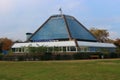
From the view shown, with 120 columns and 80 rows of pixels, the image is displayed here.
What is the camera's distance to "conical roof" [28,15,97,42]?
78.2 m

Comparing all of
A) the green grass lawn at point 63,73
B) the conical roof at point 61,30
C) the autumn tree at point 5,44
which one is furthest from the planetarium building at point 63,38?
the green grass lawn at point 63,73

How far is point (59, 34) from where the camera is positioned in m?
78.7

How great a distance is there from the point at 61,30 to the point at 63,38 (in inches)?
88.4

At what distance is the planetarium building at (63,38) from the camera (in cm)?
7138

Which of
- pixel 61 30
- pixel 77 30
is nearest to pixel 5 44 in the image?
pixel 61 30

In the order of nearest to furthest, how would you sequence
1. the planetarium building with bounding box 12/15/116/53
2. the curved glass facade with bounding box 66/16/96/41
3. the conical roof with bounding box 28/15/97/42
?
1. the planetarium building with bounding box 12/15/116/53
2. the conical roof with bounding box 28/15/97/42
3. the curved glass facade with bounding box 66/16/96/41

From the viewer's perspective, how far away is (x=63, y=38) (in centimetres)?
7825

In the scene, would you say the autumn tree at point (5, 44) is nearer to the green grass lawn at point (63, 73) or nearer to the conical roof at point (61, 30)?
the conical roof at point (61, 30)

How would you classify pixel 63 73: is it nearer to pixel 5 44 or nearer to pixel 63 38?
pixel 63 38

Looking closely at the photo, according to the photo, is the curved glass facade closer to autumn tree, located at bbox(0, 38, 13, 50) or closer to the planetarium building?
the planetarium building

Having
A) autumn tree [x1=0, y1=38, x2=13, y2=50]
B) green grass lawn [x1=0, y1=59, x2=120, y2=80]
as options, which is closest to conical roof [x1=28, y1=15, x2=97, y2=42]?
autumn tree [x1=0, y1=38, x2=13, y2=50]

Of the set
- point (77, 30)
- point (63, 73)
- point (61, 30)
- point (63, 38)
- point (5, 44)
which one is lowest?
point (63, 73)

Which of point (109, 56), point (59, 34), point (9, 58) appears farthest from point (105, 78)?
point (59, 34)

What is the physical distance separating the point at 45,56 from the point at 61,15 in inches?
1120
